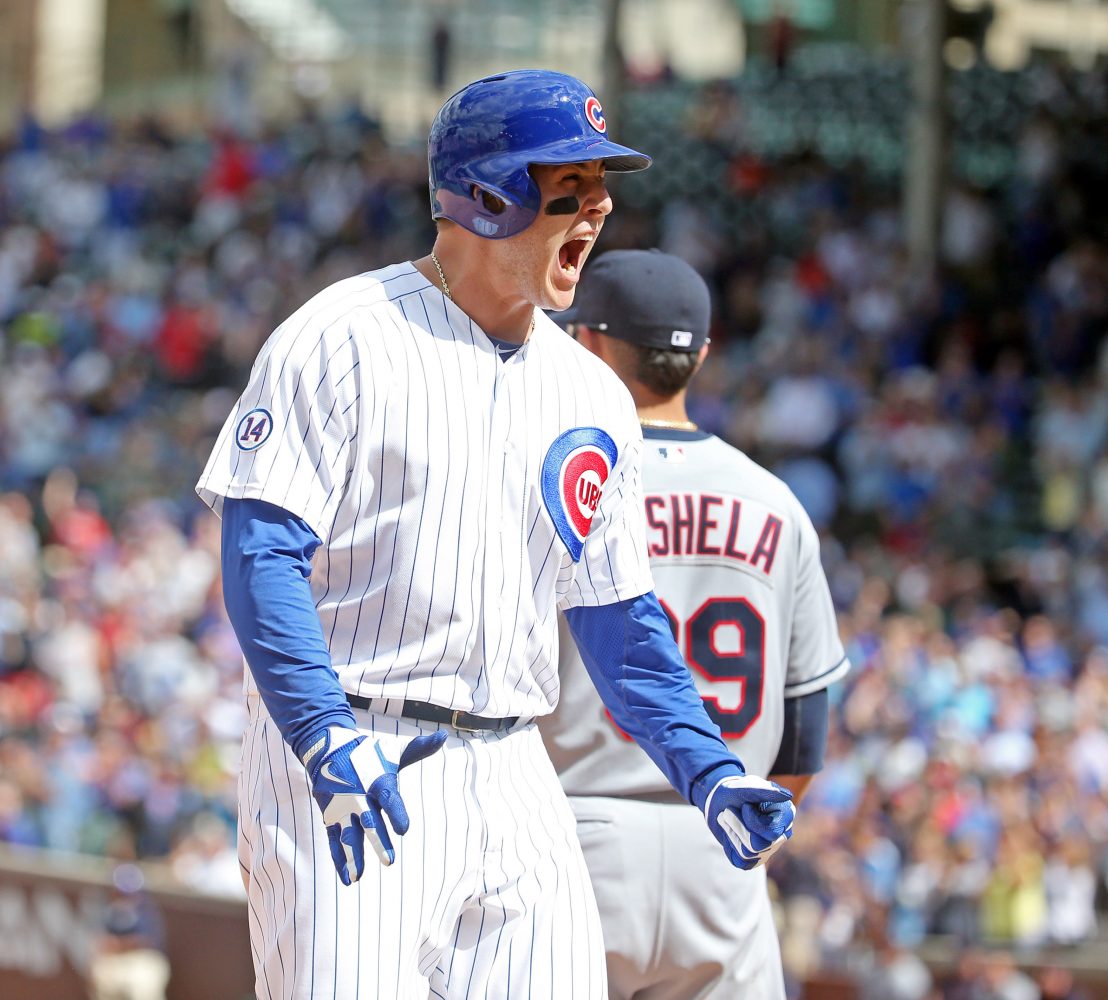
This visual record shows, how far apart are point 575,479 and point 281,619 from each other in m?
0.57

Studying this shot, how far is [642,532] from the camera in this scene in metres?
2.95

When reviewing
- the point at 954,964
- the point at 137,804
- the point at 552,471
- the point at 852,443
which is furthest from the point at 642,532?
the point at 852,443

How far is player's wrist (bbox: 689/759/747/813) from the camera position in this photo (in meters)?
2.73

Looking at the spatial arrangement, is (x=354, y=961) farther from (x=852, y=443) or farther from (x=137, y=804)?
(x=852, y=443)

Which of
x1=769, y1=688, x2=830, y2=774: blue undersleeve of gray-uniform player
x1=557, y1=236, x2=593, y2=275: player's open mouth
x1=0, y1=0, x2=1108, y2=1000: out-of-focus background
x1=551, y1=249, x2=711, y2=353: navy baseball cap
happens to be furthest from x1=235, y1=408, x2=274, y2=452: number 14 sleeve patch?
x1=0, y1=0, x2=1108, y2=1000: out-of-focus background

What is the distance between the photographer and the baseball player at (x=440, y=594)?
2439 millimetres

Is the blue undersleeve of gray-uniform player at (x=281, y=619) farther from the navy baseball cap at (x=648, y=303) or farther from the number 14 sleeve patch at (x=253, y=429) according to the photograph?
the navy baseball cap at (x=648, y=303)

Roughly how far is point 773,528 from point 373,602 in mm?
1200

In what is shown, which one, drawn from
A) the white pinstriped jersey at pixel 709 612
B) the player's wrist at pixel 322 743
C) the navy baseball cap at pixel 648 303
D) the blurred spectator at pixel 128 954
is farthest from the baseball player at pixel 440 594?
the blurred spectator at pixel 128 954

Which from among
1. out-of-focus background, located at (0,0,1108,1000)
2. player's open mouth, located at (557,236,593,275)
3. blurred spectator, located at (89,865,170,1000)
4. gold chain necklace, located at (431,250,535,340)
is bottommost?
blurred spectator, located at (89,865,170,1000)

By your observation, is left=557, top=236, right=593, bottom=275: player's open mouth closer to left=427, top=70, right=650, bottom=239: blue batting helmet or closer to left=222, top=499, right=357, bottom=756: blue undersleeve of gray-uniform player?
left=427, top=70, right=650, bottom=239: blue batting helmet

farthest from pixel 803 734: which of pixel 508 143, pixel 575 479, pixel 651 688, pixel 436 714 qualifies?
pixel 508 143

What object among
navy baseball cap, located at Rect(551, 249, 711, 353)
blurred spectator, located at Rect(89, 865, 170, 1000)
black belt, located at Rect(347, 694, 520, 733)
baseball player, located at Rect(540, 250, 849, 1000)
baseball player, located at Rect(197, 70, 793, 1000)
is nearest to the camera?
baseball player, located at Rect(197, 70, 793, 1000)

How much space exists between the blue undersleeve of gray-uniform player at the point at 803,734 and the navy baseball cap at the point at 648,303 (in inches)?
28.7
